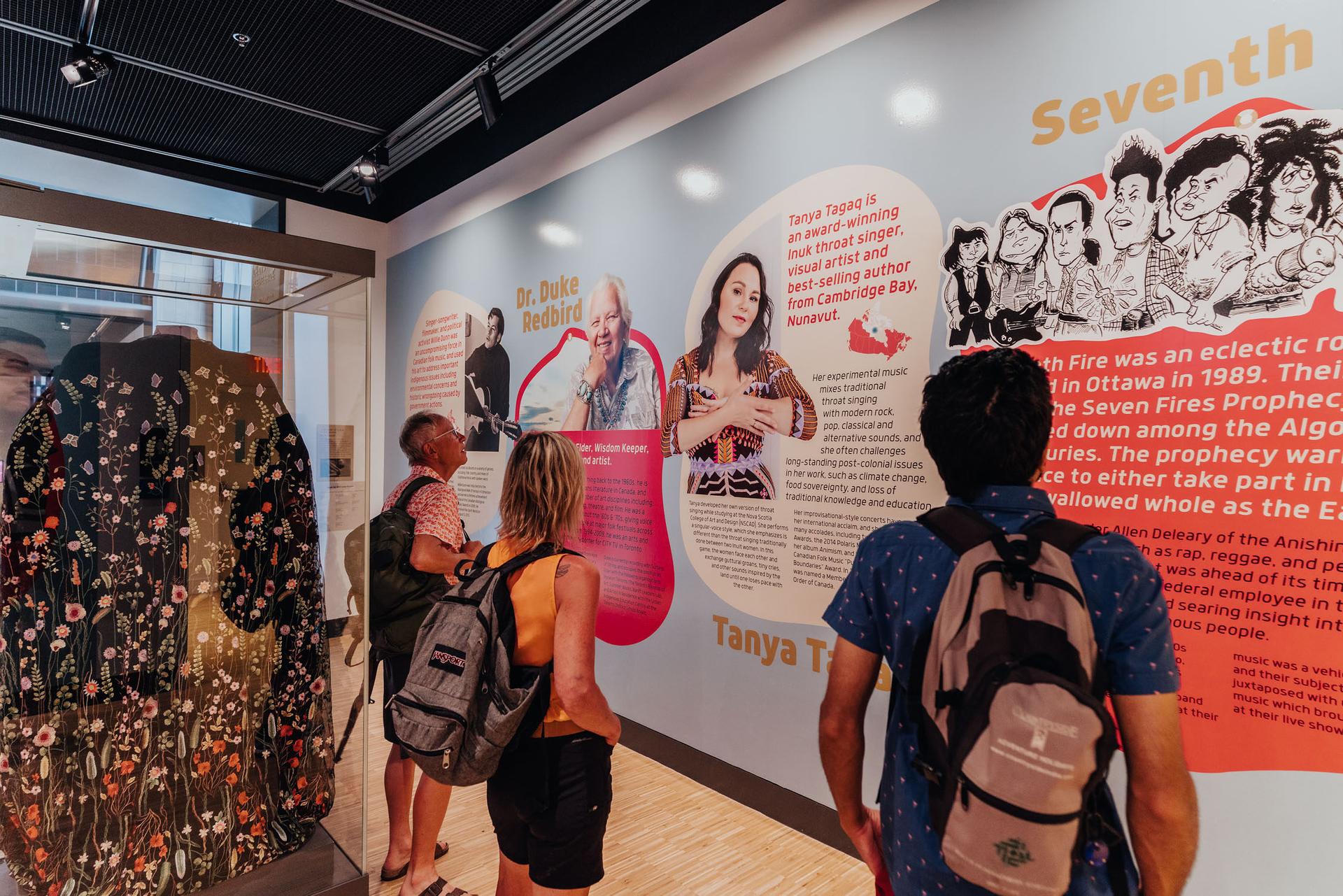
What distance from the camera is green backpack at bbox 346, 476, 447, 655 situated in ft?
7.06

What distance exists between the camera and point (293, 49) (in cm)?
382

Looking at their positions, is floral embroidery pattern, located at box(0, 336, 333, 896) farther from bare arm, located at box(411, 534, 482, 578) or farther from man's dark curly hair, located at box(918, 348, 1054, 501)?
man's dark curly hair, located at box(918, 348, 1054, 501)

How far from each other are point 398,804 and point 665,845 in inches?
38.6

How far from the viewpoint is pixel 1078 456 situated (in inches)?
78.1

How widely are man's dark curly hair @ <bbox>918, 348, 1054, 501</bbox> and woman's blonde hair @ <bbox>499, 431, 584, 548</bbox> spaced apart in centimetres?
79

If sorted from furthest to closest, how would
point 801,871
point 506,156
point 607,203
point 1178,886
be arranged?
point 506,156 → point 607,203 → point 801,871 → point 1178,886

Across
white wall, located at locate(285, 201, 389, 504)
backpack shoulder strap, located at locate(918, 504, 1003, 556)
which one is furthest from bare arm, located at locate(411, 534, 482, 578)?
white wall, located at locate(285, 201, 389, 504)

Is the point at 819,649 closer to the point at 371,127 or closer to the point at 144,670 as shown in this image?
the point at 144,670

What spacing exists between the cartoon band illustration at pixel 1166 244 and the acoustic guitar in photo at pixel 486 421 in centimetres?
284

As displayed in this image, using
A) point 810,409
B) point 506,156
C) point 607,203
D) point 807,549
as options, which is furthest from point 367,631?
point 506,156

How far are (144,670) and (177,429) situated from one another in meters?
0.60

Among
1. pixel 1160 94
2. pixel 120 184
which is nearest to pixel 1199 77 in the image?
pixel 1160 94

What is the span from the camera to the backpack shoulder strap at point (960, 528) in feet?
3.27

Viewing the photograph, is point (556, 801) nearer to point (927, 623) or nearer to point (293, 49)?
point (927, 623)
